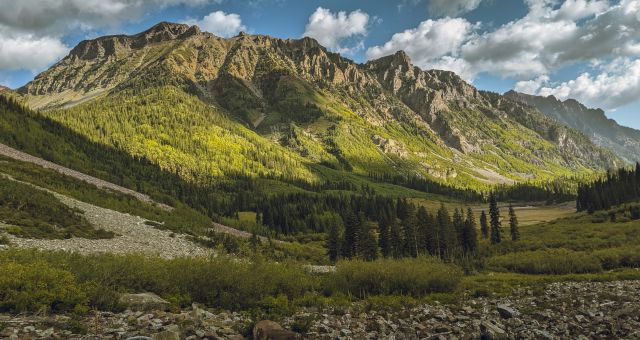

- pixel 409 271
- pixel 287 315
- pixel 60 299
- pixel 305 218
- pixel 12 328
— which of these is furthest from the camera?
pixel 305 218

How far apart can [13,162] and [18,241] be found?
67.3 m

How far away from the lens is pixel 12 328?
1290 cm

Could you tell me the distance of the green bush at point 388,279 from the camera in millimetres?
32375

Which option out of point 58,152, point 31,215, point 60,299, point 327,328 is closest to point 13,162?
point 31,215

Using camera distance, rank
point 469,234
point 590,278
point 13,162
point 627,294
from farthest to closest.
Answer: point 469,234
point 13,162
point 590,278
point 627,294

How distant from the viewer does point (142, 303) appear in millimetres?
18891

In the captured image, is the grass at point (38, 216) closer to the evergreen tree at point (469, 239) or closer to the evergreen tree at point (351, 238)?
the evergreen tree at point (351, 238)

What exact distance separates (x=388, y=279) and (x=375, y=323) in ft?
39.8

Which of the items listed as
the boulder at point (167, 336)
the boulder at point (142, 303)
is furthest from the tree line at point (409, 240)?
the boulder at point (167, 336)

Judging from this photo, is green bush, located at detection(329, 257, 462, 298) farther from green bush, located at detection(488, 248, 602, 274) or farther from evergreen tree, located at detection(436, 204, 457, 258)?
evergreen tree, located at detection(436, 204, 457, 258)

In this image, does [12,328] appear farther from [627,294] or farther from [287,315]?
[627,294]

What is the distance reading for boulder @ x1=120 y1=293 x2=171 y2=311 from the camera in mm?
18562

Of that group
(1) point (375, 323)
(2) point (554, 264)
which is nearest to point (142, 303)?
(1) point (375, 323)

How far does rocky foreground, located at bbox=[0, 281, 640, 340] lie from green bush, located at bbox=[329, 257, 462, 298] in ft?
16.0
